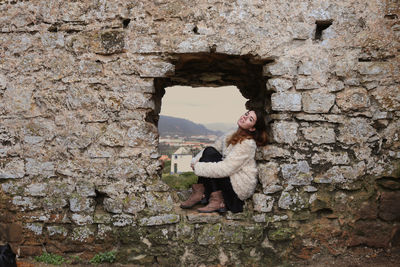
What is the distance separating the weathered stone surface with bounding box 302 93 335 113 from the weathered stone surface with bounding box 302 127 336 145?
0.60 feet

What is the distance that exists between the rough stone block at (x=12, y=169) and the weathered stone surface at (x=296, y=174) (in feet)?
8.80

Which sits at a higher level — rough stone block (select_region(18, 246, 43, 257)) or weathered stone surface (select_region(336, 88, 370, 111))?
weathered stone surface (select_region(336, 88, 370, 111))

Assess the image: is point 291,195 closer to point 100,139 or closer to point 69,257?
point 100,139

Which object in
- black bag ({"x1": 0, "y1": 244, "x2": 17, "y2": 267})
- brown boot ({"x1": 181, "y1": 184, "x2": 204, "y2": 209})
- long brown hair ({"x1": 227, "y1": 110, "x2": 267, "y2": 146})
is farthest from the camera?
brown boot ({"x1": 181, "y1": 184, "x2": 204, "y2": 209})

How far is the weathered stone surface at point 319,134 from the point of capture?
2924 millimetres

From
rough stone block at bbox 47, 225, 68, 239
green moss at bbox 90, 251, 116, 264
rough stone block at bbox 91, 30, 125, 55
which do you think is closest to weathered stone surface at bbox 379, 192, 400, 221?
green moss at bbox 90, 251, 116, 264

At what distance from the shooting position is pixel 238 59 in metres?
3.16

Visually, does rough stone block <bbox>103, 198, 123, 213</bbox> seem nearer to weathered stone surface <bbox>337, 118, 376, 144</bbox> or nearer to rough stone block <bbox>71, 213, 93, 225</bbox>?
rough stone block <bbox>71, 213, 93, 225</bbox>

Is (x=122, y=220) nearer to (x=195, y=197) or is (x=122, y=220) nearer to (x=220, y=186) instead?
(x=195, y=197)

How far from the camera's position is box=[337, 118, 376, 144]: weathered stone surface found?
2.93 metres

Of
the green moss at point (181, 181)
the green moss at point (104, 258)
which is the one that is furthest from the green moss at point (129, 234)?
the green moss at point (181, 181)

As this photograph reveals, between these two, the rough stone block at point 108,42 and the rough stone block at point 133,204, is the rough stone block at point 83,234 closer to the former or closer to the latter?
the rough stone block at point 133,204

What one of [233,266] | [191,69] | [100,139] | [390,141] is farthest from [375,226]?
[100,139]

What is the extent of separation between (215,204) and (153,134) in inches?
39.4
